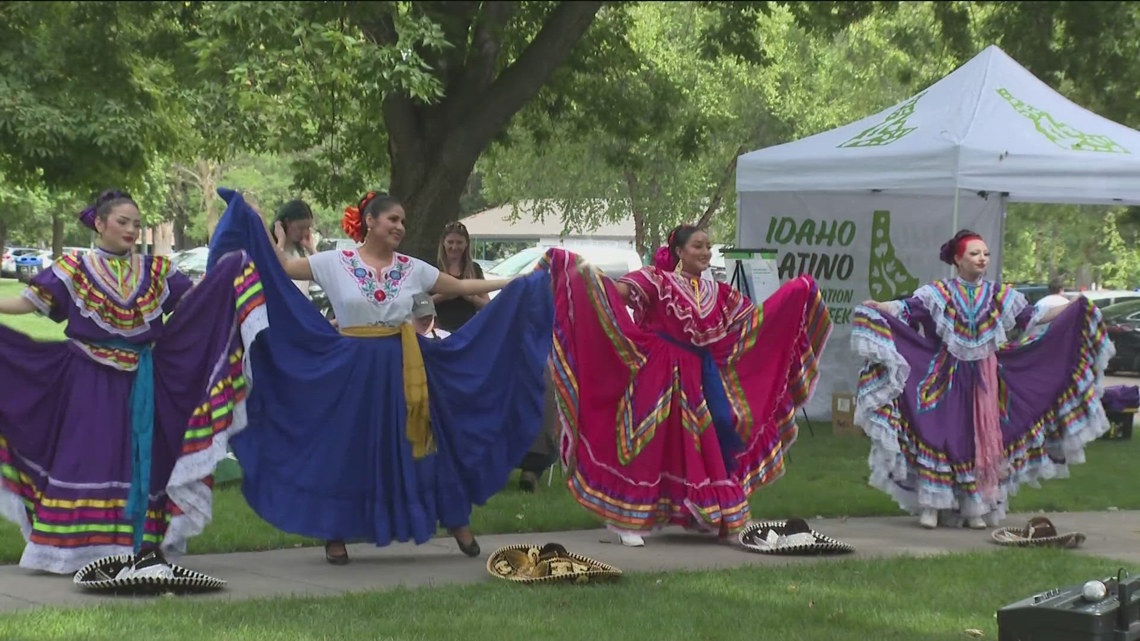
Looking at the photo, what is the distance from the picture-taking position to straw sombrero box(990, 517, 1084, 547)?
805 centimetres

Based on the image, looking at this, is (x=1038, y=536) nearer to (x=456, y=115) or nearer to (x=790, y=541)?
(x=790, y=541)

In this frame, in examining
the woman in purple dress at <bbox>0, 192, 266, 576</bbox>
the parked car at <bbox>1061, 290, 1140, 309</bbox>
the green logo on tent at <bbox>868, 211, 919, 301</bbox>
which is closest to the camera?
the woman in purple dress at <bbox>0, 192, 266, 576</bbox>

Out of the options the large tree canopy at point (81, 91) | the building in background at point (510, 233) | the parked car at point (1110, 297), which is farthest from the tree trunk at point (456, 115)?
the building in background at point (510, 233)

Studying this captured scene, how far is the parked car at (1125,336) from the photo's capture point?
2464 cm

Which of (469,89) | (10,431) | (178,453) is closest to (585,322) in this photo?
(178,453)

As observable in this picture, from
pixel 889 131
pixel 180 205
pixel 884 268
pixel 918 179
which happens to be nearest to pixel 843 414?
pixel 884 268

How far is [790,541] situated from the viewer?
7.62 metres

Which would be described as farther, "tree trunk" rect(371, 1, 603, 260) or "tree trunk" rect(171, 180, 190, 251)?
"tree trunk" rect(171, 180, 190, 251)

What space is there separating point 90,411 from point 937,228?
30.4 ft

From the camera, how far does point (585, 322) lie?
7.85 meters

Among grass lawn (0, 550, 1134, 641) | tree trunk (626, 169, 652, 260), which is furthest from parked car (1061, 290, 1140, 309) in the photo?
grass lawn (0, 550, 1134, 641)

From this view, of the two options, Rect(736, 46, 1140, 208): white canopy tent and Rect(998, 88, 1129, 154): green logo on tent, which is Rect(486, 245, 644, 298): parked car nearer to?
Rect(736, 46, 1140, 208): white canopy tent

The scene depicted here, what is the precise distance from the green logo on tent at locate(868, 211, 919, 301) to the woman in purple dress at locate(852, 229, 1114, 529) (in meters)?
5.19

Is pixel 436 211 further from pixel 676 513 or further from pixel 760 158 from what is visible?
pixel 676 513
